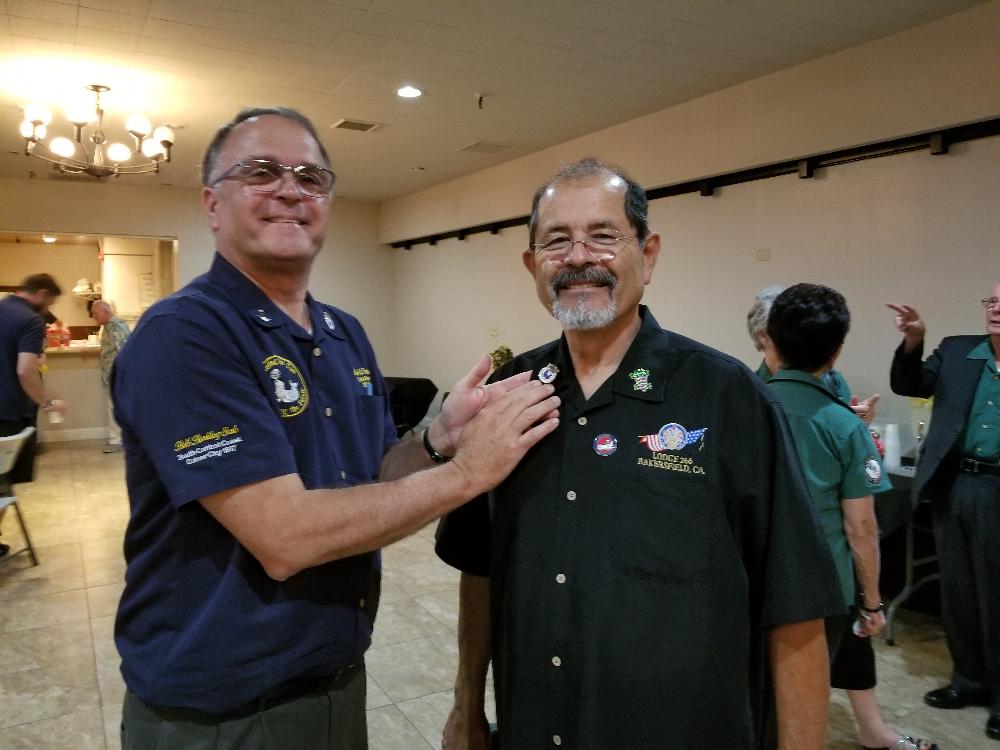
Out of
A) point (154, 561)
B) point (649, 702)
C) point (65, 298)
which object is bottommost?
point (649, 702)

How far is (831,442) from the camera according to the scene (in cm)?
228

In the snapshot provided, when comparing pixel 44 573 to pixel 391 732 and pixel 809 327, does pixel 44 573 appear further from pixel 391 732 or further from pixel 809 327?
pixel 809 327

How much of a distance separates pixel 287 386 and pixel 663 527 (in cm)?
72

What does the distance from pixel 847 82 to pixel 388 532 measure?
4.48 m

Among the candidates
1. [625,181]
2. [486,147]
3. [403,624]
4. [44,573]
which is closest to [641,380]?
[625,181]

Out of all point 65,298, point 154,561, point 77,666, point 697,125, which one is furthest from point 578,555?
point 65,298

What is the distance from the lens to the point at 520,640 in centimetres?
134

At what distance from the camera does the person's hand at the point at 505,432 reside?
4.12 ft

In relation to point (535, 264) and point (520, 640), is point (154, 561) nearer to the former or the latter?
point (520, 640)

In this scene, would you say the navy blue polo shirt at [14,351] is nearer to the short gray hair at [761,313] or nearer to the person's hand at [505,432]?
the short gray hair at [761,313]

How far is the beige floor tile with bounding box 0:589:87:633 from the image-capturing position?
391 centimetres

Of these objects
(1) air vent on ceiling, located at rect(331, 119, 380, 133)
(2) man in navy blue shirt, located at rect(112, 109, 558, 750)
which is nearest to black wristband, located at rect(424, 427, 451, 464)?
(2) man in navy blue shirt, located at rect(112, 109, 558, 750)

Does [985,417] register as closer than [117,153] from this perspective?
Yes

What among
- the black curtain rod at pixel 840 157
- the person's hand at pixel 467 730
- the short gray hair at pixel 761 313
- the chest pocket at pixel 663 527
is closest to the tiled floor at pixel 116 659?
the person's hand at pixel 467 730
